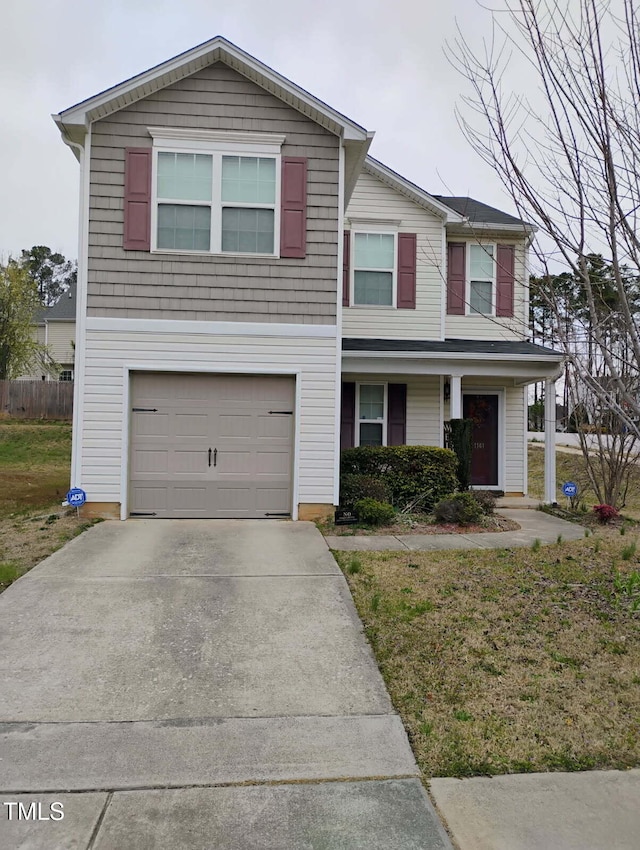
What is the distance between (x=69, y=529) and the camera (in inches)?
308

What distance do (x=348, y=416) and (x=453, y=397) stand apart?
2.14 m

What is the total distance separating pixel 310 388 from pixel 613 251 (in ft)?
18.3

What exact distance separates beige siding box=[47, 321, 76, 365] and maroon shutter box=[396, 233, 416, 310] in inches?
996

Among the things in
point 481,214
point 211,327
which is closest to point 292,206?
point 211,327

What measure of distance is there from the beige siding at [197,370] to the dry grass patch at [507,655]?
8.05ft

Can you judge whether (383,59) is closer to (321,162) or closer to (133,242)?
(321,162)

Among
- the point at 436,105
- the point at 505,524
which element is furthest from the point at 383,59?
the point at 505,524

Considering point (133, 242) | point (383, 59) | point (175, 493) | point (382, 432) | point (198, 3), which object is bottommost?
point (175, 493)

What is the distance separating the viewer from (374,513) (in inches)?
334

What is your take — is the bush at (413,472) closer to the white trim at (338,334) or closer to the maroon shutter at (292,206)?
the white trim at (338,334)

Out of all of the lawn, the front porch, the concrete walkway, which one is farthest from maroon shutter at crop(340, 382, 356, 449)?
the lawn

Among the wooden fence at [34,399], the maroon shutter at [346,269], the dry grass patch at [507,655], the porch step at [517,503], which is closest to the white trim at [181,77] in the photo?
the maroon shutter at [346,269]

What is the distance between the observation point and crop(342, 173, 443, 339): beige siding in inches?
469

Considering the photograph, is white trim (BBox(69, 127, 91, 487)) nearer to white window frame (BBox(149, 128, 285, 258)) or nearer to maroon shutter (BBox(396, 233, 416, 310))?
white window frame (BBox(149, 128, 285, 258))
